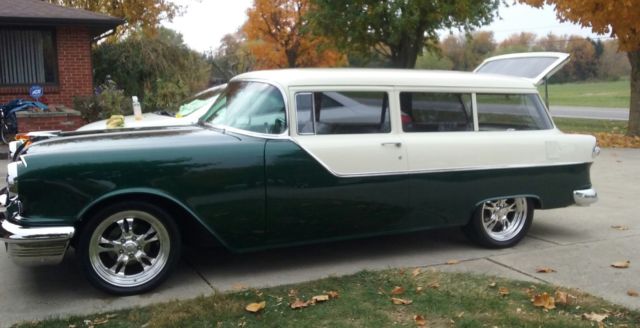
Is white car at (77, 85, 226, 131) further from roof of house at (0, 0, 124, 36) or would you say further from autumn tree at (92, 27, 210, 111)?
autumn tree at (92, 27, 210, 111)

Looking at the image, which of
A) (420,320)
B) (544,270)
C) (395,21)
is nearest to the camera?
(420,320)

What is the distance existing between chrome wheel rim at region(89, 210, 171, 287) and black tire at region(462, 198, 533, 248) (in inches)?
109

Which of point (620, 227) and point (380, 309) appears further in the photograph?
point (620, 227)

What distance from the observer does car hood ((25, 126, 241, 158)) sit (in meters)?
4.54

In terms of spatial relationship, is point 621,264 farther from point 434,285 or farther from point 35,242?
point 35,242

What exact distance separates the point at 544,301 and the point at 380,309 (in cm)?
112

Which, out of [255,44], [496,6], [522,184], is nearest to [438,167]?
[522,184]

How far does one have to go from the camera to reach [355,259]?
18.3 feet

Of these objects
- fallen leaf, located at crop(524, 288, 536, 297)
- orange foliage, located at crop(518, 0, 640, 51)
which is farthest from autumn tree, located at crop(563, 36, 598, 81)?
fallen leaf, located at crop(524, 288, 536, 297)

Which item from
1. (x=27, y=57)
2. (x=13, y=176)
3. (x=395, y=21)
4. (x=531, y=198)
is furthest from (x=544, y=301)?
(x=395, y=21)

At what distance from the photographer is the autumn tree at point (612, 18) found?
12875 millimetres

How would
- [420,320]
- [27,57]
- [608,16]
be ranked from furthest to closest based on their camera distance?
[27,57] → [608,16] → [420,320]

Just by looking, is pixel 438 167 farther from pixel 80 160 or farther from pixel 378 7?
pixel 378 7

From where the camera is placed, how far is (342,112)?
17.4ft
